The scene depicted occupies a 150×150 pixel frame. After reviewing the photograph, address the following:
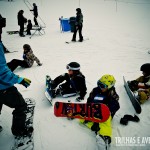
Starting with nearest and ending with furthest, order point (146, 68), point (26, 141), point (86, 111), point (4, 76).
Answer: point (4, 76) < point (26, 141) < point (86, 111) < point (146, 68)

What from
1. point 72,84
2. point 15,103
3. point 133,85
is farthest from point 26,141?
point 133,85

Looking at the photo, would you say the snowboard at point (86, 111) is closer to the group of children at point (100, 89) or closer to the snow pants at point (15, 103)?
the group of children at point (100, 89)

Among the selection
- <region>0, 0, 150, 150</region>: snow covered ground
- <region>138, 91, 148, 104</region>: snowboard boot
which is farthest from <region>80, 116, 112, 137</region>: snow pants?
<region>138, 91, 148, 104</region>: snowboard boot

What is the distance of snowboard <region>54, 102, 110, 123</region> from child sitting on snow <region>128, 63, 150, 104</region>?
123 cm

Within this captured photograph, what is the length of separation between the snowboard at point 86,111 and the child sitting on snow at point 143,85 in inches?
48.6

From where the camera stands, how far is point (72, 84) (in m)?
4.01

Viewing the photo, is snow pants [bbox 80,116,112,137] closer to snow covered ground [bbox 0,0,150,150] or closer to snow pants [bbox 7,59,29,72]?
snow covered ground [bbox 0,0,150,150]

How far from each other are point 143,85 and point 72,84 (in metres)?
1.69

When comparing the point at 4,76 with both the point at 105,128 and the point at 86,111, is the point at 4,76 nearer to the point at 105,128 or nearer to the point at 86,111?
the point at 86,111

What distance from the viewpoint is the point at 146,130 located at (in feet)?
10.1

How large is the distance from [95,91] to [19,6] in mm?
20980

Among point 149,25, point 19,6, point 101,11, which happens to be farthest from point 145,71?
point 19,6

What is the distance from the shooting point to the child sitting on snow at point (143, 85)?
146 inches

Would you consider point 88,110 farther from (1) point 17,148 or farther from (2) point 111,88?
(1) point 17,148
